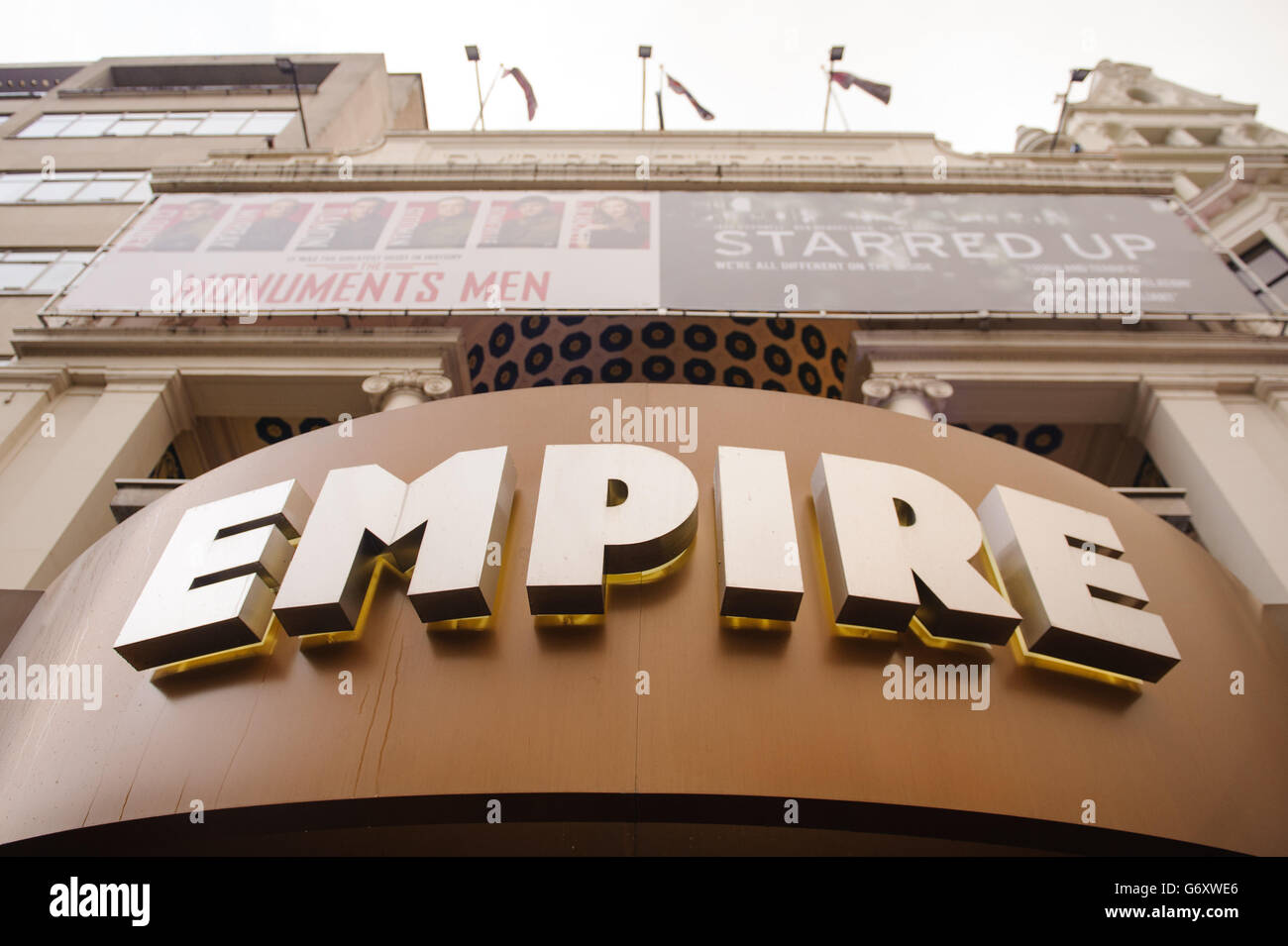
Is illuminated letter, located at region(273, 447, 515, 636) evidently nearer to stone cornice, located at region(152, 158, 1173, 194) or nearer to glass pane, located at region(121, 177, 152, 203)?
stone cornice, located at region(152, 158, 1173, 194)

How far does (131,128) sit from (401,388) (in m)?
19.8

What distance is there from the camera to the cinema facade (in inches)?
157

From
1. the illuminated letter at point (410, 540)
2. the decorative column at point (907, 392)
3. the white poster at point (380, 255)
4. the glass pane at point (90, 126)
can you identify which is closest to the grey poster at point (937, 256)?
the white poster at point (380, 255)

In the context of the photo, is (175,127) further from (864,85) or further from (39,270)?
(864,85)

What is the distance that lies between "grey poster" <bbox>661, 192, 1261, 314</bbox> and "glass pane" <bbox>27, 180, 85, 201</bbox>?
15827mm

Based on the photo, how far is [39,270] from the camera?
16547 mm

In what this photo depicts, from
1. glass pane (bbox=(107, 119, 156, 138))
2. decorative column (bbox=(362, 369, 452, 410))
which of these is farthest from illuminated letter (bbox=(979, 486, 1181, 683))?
glass pane (bbox=(107, 119, 156, 138))

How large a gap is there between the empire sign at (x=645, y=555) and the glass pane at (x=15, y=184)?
1977cm

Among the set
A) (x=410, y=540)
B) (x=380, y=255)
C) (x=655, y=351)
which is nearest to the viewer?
(x=410, y=540)

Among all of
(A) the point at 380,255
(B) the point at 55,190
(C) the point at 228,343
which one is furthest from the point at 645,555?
(B) the point at 55,190

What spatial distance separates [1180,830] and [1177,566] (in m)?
2.35

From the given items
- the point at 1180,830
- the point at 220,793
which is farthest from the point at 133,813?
the point at 1180,830

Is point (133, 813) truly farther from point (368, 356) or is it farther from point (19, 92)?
point (19, 92)

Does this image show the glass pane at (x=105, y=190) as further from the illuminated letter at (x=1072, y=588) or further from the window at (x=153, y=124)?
the illuminated letter at (x=1072, y=588)
